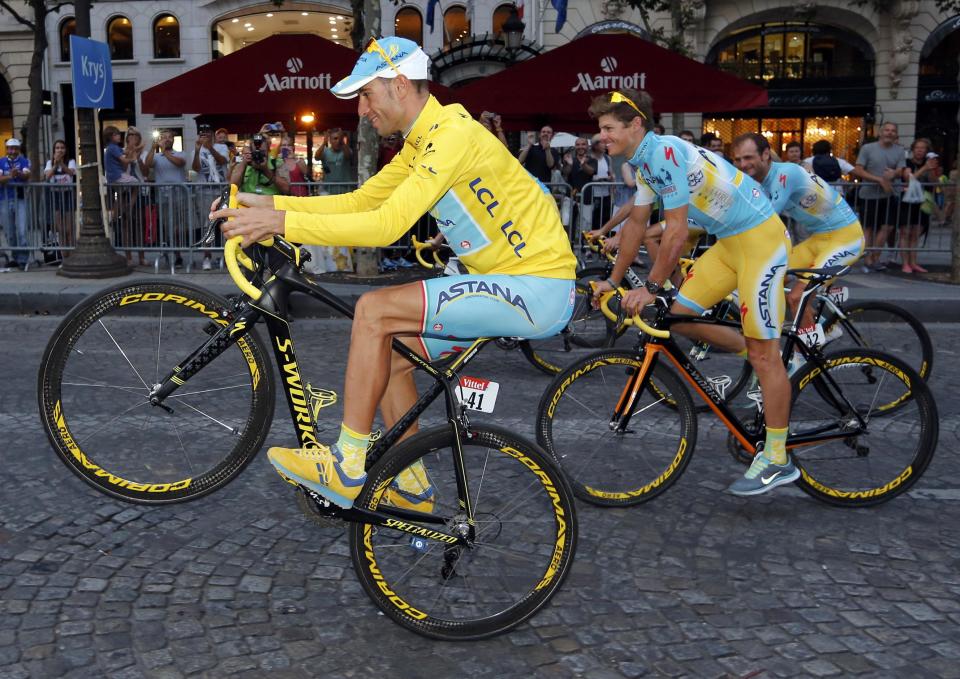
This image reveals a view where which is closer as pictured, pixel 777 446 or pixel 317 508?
pixel 317 508

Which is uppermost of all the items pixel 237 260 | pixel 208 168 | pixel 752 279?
pixel 208 168

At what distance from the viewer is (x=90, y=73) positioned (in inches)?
479

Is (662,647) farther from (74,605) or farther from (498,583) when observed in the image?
(74,605)

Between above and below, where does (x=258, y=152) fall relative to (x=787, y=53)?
below

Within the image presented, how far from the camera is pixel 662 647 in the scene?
338cm

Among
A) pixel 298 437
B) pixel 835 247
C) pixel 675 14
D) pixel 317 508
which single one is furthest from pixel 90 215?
pixel 675 14

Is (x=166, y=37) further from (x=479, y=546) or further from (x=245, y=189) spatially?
(x=479, y=546)

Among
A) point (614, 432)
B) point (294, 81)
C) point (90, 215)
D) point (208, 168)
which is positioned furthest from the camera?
point (208, 168)

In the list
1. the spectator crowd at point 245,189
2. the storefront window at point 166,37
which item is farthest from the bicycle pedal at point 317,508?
the storefront window at point 166,37

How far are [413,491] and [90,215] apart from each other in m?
9.94

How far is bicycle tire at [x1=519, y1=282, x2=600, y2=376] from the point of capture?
24.9 ft

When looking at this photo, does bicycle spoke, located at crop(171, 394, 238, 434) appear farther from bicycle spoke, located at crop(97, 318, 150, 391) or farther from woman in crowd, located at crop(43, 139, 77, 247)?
woman in crowd, located at crop(43, 139, 77, 247)

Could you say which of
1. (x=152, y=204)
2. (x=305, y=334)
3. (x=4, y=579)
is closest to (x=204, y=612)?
(x=4, y=579)

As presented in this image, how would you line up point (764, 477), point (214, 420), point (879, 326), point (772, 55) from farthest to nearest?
point (772, 55)
point (879, 326)
point (764, 477)
point (214, 420)
